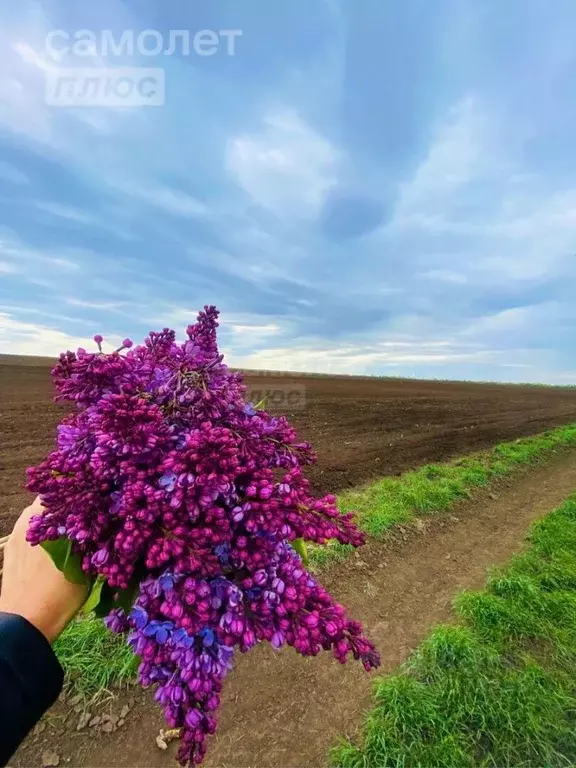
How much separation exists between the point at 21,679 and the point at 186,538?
2.35ft

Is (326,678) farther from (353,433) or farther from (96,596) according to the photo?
(353,433)

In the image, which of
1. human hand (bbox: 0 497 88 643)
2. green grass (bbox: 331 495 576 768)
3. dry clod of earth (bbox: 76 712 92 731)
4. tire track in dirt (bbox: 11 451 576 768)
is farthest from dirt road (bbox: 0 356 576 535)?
human hand (bbox: 0 497 88 643)

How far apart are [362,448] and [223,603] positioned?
1298 centimetres

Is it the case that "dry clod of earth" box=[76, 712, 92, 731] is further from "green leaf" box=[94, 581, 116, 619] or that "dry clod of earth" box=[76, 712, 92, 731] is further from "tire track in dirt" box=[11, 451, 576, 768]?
"green leaf" box=[94, 581, 116, 619]

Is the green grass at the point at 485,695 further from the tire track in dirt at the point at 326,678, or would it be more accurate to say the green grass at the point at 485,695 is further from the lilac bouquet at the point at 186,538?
the lilac bouquet at the point at 186,538

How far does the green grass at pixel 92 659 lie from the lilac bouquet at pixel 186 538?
10.7 feet

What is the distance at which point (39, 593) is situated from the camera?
149 cm

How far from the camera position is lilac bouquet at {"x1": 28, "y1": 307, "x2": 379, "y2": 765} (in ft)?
3.87

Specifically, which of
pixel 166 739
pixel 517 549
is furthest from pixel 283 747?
pixel 517 549

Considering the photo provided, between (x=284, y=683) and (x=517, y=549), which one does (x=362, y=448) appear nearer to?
(x=517, y=549)

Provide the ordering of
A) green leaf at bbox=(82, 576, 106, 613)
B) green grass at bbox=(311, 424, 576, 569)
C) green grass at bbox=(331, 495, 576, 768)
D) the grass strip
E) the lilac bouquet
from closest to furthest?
the lilac bouquet < green leaf at bbox=(82, 576, 106, 613) < green grass at bbox=(331, 495, 576, 768) < the grass strip < green grass at bbox=(311, 424, 576, 569)

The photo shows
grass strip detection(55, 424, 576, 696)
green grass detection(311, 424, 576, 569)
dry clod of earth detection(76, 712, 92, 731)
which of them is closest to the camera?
dry clod of earth detection(76, 712, 92, 731)

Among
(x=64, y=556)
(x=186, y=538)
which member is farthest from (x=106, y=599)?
(x=186, y=538)

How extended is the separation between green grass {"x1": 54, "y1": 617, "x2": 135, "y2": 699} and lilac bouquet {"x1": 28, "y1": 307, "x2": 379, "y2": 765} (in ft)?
10.7
